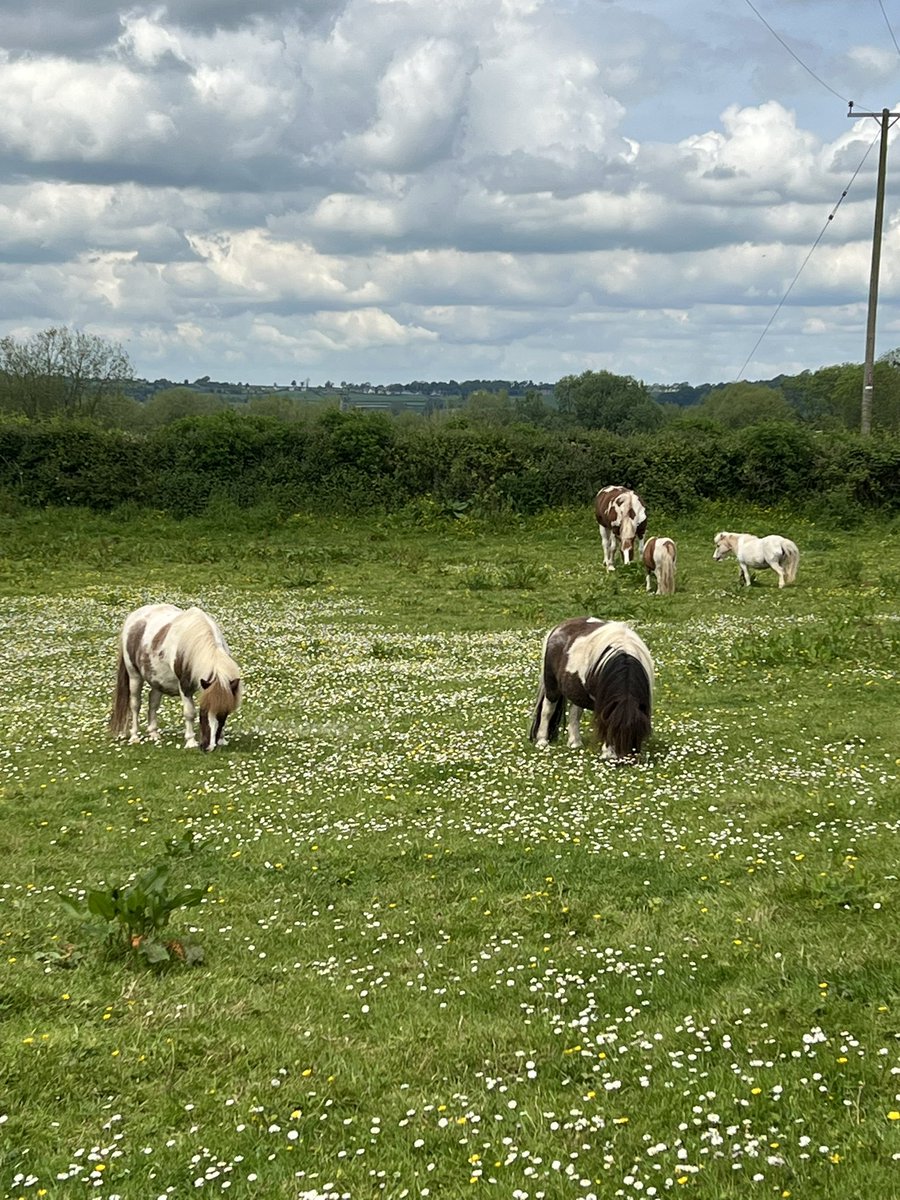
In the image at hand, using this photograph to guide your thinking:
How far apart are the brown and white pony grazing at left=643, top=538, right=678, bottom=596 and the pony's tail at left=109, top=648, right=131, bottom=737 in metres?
15.6

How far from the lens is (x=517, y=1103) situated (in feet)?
20.1

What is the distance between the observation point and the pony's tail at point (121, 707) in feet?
51.9

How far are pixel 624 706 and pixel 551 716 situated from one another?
154 centimetres

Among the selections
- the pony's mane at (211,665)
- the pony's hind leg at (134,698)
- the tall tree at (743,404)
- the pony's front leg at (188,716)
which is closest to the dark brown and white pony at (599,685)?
the pony's mane at (211,665)

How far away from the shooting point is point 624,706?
43.5ft

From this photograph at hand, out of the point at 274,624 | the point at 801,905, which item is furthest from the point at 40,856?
the point at 274,624

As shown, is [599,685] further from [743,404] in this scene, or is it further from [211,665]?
[743,404]

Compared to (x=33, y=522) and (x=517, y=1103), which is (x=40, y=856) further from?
(x=33, y=522)

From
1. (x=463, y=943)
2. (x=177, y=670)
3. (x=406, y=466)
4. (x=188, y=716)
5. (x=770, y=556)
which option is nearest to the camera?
(x=463, y=943)

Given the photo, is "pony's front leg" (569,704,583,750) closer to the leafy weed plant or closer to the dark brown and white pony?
the dark brown and white pony

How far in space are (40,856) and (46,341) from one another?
59531mm

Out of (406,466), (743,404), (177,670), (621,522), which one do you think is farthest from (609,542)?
(743,404)

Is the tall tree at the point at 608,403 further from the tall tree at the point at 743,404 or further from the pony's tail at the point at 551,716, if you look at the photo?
the pony's tail at the point at 551,716

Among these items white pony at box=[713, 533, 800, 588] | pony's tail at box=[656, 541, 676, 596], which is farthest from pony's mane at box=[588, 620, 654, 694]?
white pony at box=[713, 533, 800, 588]
